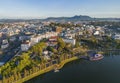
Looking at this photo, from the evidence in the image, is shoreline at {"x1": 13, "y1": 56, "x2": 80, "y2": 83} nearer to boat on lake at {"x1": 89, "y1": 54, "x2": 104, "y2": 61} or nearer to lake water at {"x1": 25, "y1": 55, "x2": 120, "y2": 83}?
lake water at {"x1": 25, "y1": 55, "x2": 120, "y2": 83}

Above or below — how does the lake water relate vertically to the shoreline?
below

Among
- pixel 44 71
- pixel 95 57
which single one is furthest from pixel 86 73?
pixel 95 57

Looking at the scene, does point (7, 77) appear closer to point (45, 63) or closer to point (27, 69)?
point (27, 69)

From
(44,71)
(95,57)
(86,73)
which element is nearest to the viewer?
(86,73)

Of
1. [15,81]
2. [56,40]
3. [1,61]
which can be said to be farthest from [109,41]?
[15,81]

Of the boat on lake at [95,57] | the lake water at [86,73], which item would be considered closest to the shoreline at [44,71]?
the lake water at [86,73]

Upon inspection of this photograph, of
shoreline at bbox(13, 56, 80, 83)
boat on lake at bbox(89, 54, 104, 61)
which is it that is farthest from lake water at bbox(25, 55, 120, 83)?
boat on lake at bbox(89, 54, 104, 61)

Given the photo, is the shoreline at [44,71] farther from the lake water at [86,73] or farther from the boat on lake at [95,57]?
the boat on lake at [95,57]

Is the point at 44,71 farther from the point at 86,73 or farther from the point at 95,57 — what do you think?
the point at 95,57
